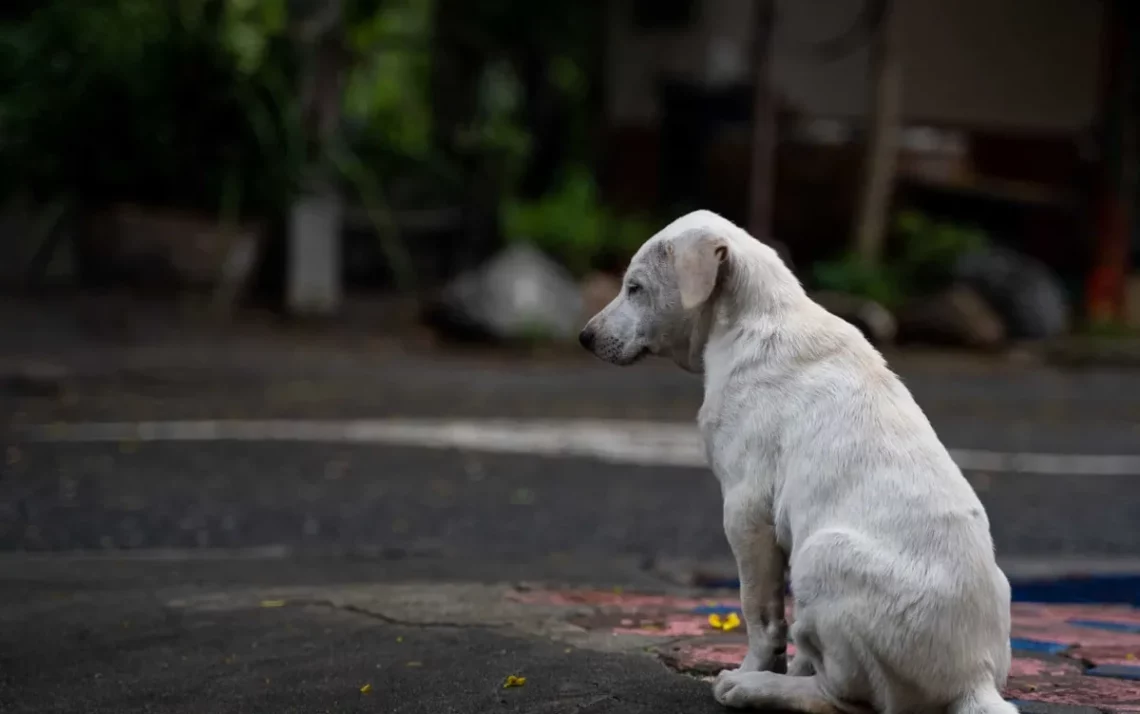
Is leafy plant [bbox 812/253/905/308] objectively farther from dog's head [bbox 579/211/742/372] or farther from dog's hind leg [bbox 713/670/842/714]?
dog's hind leg [bbox 713/670/842/714]

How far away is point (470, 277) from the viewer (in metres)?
15.7

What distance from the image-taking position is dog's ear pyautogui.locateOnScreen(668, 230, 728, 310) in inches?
152

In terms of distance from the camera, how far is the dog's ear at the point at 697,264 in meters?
3.86

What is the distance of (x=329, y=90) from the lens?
54.7 ft

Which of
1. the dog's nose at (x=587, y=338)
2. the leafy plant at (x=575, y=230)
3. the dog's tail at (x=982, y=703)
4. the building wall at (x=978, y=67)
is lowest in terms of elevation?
the dog's tail at (x=982, y=703)

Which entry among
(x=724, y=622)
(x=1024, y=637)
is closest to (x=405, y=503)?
(x=724, y=622)

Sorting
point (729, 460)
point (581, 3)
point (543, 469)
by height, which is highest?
point (581, 3)

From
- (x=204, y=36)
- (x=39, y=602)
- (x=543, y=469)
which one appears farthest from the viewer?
(x=204, y=36)

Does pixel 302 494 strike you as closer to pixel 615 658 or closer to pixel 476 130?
pixel 615 658

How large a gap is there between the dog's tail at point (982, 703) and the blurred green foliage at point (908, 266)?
1323 centimetres

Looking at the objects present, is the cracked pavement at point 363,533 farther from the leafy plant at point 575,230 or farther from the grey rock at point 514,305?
the leafy plant at point 575,230

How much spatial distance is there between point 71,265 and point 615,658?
13.1m

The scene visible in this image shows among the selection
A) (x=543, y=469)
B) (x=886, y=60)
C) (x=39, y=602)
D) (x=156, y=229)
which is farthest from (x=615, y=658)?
(x=886, y=60)

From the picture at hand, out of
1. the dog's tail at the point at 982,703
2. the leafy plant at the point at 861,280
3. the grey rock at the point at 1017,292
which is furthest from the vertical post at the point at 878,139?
→ the dog's tail at the point at 982,703
